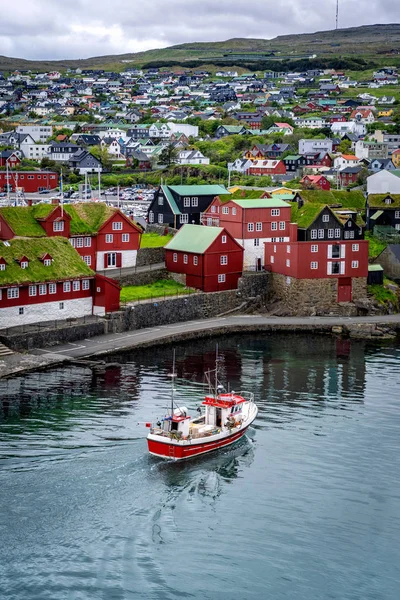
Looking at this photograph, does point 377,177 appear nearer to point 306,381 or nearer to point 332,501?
point 306,381

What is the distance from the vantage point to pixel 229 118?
19188cm

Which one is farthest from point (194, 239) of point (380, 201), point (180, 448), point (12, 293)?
point (180, 448)

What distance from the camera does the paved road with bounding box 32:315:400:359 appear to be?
4775 cm

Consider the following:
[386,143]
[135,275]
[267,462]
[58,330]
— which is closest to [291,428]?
[267,462]

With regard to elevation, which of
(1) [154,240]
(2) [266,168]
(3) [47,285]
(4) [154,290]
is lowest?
(4) [154,290]

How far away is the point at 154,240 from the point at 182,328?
15890 millimetres

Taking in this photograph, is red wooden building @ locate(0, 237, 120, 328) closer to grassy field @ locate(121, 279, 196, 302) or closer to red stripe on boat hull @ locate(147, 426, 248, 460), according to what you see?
grassy field @ locate(121, 279, 196, 302)

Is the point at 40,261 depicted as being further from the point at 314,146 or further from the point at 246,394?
the point at 314,146

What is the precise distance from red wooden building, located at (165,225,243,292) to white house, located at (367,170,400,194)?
29189 mm

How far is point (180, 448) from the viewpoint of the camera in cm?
3309

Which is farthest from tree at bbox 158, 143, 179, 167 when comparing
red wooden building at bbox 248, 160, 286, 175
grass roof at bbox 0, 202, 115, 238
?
grass roof at bbox 0, 202, 115, 238

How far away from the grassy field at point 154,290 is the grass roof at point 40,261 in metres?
3.92

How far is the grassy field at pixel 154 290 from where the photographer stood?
181ft

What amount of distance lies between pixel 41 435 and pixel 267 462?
28.2ft
